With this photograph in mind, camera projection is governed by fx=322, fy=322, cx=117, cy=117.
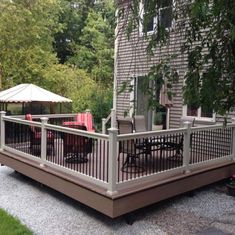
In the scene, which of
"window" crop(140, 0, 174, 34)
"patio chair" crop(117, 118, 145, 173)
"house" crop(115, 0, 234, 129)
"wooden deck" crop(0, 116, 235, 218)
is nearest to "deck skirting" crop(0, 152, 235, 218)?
"wooden deck" crop(0, 116, 235, 218)

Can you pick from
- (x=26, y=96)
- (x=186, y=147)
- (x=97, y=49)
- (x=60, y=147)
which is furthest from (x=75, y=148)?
(x=97, y=49)

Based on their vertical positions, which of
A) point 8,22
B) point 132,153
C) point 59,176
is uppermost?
point 8,22

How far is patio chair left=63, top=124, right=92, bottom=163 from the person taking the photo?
5855 millimetres

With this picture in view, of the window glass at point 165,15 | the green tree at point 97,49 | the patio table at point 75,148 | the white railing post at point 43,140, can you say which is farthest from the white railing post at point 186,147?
the green tree at point 97,49

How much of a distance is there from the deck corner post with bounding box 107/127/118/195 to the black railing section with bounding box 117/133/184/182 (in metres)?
0.65

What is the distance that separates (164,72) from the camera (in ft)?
10.8

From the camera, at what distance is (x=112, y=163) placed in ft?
14.8

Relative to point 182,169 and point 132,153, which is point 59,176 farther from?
point 182,169

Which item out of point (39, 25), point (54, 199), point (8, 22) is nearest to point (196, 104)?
point (54, 199)

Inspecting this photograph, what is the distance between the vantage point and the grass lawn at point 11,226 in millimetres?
4285

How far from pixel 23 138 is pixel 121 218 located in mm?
3116

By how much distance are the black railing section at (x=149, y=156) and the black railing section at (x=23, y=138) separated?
6.46 ft

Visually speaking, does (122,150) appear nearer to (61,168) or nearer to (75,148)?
(75,148)

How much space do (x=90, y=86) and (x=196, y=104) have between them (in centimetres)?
1250
